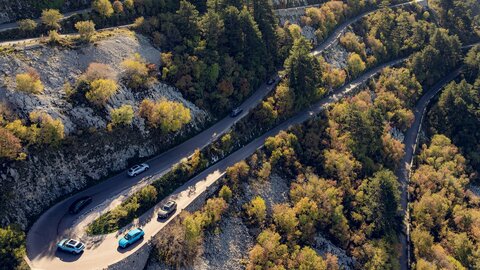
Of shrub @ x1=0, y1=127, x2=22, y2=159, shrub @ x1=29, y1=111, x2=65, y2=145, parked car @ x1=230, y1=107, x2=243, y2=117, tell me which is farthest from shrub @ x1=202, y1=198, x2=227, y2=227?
shrub @ x1=0, y1=127, x2=22, y2=159

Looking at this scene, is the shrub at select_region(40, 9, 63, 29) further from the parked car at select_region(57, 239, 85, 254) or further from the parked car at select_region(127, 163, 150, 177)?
the parked car at select_region(57, 239, 85, 254)

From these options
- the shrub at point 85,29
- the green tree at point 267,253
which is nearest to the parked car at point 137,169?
the green tree at point 267,253

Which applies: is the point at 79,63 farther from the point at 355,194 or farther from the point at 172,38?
the point at 355,194

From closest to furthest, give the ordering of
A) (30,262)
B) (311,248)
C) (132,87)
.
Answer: (30,262), (311,248), (132,87)

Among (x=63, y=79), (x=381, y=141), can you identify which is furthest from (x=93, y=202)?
(x=381, y=141)

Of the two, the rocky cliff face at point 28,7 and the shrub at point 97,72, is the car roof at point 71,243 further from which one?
the rocky cliff face at point 28,7

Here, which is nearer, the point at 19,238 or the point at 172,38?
the point at 19,238

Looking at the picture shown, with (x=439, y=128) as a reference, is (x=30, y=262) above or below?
above
